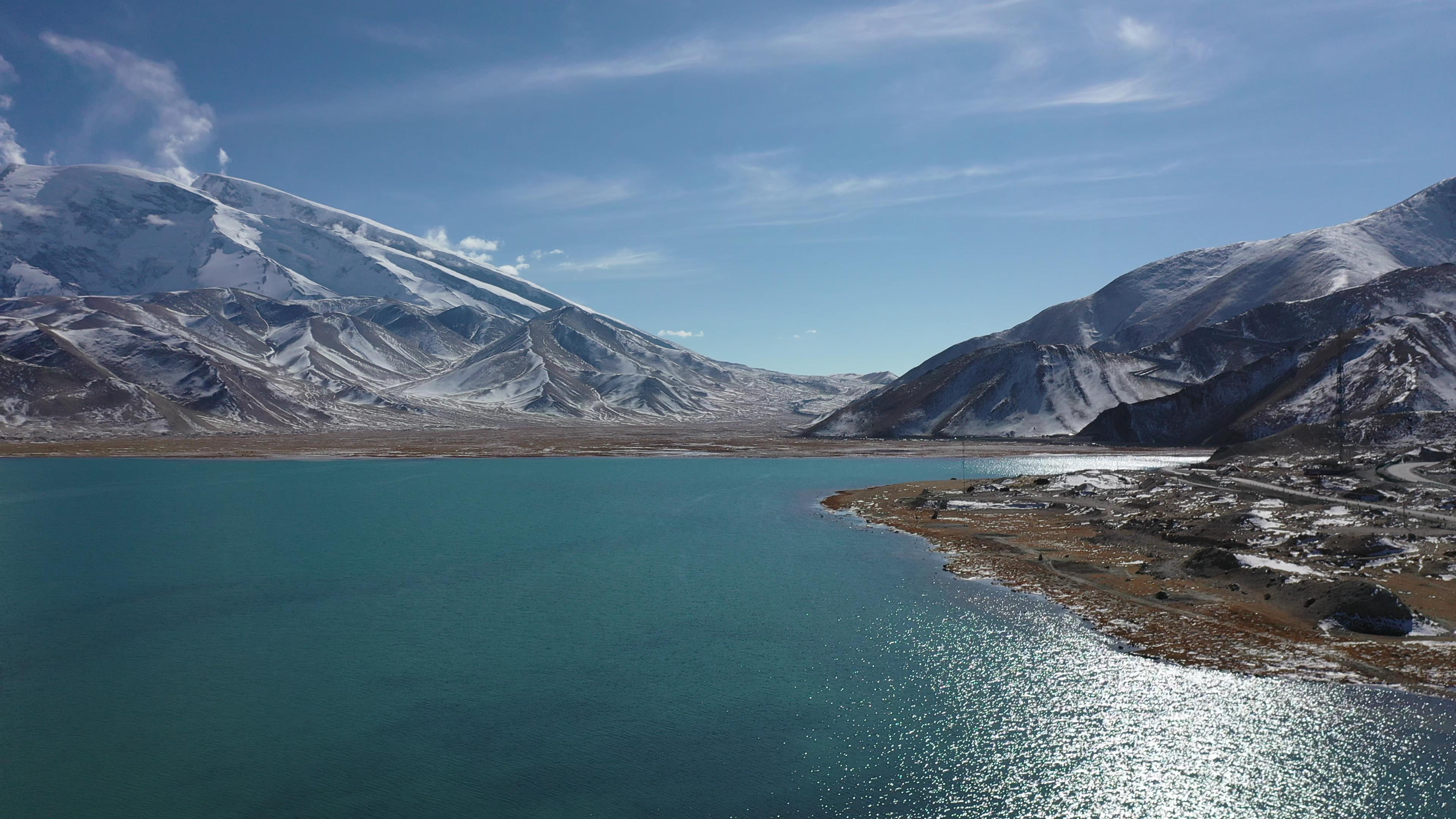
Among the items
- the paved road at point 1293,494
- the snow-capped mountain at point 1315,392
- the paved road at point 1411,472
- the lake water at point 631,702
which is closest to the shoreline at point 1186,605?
the lake water at point 631,702

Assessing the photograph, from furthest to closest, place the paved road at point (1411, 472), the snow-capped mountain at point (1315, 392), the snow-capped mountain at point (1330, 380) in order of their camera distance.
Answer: the snow-capped mountain at point (1330, 380), the snow-capped mountain at point (1315, 392), the paved road at point (1411, 472)

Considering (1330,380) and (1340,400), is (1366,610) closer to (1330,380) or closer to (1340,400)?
(1340,400)

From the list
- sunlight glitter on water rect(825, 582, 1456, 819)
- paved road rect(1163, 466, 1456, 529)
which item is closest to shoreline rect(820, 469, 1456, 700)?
sunlight glitter on water rect(825, 582, 1456, 819)

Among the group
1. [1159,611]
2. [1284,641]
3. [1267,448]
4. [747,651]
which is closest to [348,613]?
[747,651]

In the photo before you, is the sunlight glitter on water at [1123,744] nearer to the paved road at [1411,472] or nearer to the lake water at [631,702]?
the lake water at [631,702]

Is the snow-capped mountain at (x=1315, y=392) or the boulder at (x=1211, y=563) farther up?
the snow-capped mountain at (x=1315, y=392)

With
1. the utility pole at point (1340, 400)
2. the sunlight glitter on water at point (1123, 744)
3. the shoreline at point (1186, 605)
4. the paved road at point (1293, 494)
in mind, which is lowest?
the sunlight glitter on water at point (1123, 744)

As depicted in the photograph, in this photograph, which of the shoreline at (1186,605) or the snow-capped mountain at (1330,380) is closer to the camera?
the shoreline at (1186,605)
